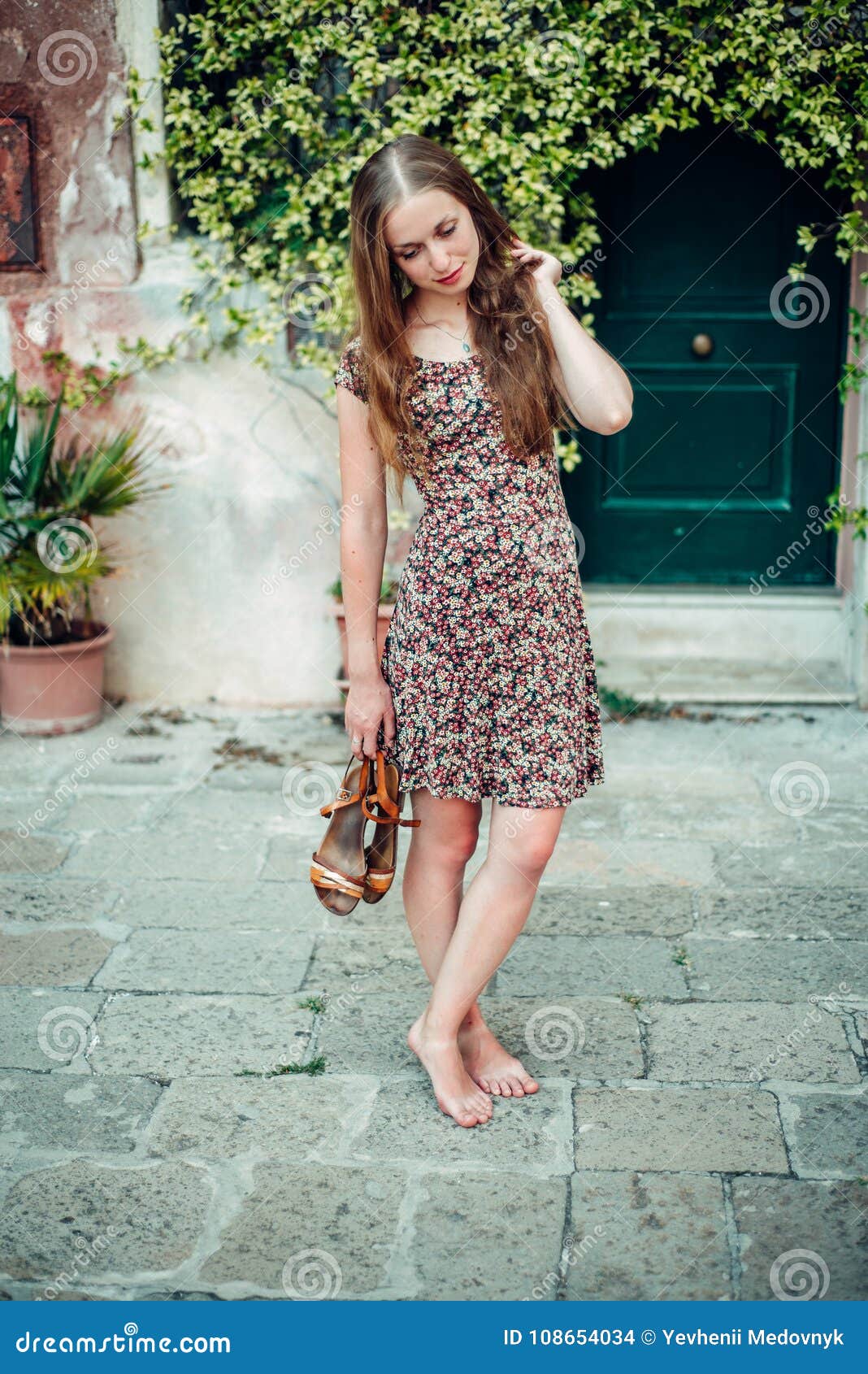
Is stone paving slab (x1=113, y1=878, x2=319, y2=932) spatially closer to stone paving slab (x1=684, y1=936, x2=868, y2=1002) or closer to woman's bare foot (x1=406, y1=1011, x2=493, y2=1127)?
woman's bare foot (x1=406, y1=1011, x2=493, y2=1127)

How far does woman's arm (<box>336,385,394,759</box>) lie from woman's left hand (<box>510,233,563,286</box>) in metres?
0.40

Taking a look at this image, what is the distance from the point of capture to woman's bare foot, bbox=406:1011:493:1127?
253cm

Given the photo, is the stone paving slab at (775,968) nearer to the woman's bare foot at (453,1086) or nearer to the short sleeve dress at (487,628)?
the woman's bare foot at (453,1086)

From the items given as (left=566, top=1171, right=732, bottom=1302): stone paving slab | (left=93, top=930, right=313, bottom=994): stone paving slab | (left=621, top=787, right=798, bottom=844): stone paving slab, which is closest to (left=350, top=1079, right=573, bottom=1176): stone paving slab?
(left=566, top=1171, right=732, bottom=1302): stone paving slab

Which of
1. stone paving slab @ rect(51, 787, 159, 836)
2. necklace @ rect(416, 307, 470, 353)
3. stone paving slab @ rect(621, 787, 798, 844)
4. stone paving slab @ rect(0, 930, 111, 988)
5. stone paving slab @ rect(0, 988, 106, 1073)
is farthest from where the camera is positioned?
stone paving slab @ rect(51, 787, 159, 836)

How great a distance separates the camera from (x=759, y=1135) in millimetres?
2465

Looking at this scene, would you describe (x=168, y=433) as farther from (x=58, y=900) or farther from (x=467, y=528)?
(x=467, y=528)

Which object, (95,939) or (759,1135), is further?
(95,939)

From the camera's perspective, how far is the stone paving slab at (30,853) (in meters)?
3.72

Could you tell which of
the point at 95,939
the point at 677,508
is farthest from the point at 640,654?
the point at 95,939

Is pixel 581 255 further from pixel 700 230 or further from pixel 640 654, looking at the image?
pixel 640 654

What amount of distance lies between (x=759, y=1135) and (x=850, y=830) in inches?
63.0

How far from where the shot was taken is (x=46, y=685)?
15.6 feet

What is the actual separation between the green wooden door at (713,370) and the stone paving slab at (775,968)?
2291 millimetres
